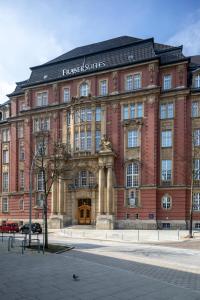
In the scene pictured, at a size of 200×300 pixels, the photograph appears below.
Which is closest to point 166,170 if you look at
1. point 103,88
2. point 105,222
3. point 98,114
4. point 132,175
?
point 132,175

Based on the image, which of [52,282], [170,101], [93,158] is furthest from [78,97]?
[52,282]

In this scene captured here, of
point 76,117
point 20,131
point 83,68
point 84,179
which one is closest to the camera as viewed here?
point 84,179

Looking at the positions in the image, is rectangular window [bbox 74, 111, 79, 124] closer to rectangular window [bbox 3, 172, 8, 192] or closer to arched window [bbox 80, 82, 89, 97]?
arched window [bbox 80, 82, 89, 97]

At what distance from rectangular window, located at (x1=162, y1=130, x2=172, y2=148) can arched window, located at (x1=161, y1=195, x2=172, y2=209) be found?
249 inches

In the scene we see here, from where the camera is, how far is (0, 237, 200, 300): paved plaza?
10.8 meters

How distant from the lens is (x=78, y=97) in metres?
49.7

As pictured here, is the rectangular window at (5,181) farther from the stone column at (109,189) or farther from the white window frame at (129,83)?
the white window frame at (129,83)

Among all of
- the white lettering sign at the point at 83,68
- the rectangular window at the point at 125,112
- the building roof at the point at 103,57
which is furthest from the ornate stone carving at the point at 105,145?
the white lettering sign at the point at 83,68

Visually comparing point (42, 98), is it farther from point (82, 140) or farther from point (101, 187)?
point (101, 187)

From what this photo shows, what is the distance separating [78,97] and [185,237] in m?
24.4

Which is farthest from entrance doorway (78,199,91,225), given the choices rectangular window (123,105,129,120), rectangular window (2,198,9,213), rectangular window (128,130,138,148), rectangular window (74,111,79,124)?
rectangular window (2,198,9,213)

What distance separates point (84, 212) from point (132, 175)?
8849 mm

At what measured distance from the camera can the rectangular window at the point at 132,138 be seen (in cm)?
4653

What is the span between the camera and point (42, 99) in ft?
176
